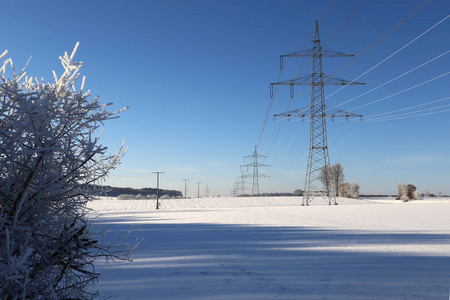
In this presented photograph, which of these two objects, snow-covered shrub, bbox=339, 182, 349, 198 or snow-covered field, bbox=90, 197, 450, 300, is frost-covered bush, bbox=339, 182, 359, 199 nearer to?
snow-covered shrub, bbox=339, 182, 349, 198

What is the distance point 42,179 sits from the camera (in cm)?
231

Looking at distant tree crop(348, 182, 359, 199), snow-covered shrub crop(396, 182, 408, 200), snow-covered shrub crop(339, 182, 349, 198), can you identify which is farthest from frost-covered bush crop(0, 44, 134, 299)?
distant tree crop(348, 182, 359, 199)

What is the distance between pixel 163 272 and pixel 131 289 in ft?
3.24

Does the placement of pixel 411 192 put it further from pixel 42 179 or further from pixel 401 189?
pixel 42 179

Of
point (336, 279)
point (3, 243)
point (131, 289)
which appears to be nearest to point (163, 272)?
point (131, 289)

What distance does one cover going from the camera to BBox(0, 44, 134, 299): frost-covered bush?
2.15 meters

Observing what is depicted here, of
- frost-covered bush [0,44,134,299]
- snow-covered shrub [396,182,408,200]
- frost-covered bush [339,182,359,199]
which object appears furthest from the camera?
frost-covered bush [339,182,359,199]

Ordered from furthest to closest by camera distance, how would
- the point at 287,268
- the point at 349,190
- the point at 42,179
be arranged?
the point at 349,190
the point at 287,268
the point at 42,179

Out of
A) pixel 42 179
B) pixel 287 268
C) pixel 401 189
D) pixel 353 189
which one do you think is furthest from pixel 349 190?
pixel 42 179

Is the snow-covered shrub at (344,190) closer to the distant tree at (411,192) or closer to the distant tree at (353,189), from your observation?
the distant tree at (353,189)

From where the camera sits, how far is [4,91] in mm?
2232

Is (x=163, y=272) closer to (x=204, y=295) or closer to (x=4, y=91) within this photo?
(x=204, y=295)

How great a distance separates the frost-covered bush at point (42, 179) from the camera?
2.15 metres

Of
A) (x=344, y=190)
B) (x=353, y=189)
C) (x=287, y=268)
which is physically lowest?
(x=287, y=268)
